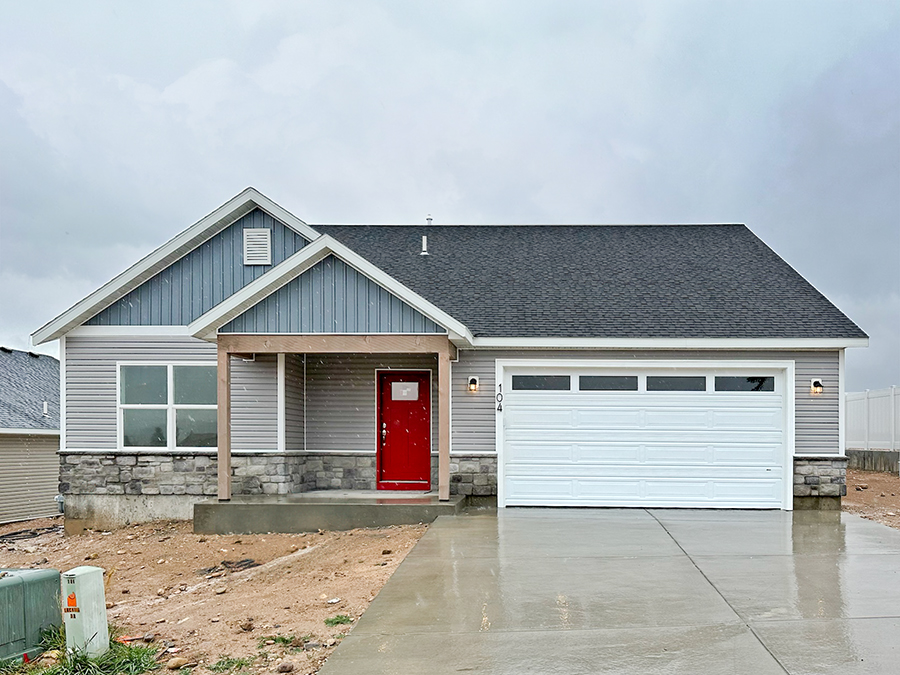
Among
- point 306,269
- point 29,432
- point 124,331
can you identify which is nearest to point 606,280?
point 306,269

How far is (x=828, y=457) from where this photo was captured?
1284 cm

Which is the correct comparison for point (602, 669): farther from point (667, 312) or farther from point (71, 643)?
point (667, 312)

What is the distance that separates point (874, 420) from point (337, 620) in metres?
20.3

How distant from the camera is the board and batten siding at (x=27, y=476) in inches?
848

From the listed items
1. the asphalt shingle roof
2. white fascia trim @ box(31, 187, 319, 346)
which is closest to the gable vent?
white fascia trim @ box(31, 187, 319, 346)

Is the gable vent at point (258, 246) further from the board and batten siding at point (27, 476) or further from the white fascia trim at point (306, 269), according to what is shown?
the board and batten siding at point (27, 476)

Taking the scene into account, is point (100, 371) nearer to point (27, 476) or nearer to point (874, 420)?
point (27, 476)

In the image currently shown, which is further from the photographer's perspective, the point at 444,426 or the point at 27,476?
the point at 27,476

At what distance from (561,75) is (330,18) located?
5989 mm

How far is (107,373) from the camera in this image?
44.4ft

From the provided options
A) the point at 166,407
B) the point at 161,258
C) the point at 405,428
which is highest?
the point at 161,258

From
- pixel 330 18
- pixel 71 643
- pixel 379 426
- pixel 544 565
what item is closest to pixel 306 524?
pixel 379 426

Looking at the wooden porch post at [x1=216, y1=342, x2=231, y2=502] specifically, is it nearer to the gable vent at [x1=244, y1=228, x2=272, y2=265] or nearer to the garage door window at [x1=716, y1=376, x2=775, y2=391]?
the gable vent at [x1=244, y1=228, x2=272, y2=265]

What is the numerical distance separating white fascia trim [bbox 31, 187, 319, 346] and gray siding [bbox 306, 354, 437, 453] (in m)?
2.21
